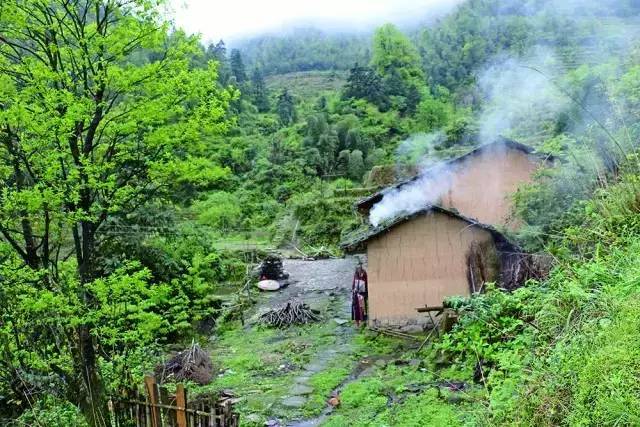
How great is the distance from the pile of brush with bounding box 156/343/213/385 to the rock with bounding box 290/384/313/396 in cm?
227

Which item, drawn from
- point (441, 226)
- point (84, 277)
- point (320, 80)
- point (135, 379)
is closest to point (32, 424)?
point (135, 379)

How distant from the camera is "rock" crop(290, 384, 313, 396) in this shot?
32.8ft

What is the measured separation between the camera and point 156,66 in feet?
23.2

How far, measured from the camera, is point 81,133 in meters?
6.89

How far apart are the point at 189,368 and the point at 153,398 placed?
5.54m

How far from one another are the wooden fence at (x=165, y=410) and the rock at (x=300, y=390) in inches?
150

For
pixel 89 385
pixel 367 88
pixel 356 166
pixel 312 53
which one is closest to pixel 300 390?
pixel 89 385

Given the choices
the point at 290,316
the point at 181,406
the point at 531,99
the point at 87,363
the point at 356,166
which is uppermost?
the point at 531,99

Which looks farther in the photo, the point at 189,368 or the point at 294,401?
the point at 189,368

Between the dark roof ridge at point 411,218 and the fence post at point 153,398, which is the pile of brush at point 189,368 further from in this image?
the fence post at point 153,398

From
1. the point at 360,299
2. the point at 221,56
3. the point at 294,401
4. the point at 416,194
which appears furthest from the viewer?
the point at 221,56

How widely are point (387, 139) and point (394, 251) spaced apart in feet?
135

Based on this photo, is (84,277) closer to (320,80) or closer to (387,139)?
(387,139)

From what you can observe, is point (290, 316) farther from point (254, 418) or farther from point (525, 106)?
point (525, 106)
